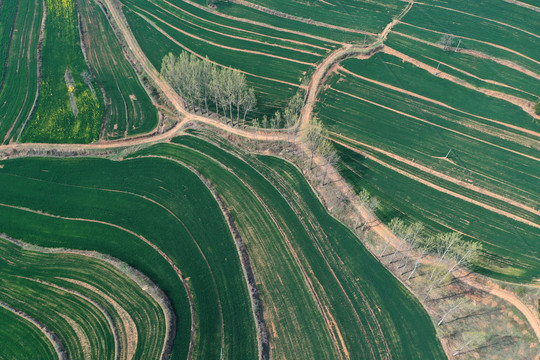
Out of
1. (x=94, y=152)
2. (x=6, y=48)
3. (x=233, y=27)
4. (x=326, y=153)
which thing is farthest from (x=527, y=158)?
(x=6, y=48)

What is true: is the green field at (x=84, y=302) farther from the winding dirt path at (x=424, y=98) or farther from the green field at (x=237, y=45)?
the winding dirt path at (x=424, y=98)

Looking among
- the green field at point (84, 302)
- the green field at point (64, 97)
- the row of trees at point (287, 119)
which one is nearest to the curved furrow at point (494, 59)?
the row of trees at point (287, 119)

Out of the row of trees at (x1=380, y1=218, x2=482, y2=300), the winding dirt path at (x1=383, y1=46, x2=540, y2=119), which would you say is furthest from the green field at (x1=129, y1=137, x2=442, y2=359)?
the winding dirt path at (x1=383, y1=46, x2=540, y2=119)

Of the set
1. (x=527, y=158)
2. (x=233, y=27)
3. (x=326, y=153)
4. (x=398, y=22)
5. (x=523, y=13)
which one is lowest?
(x=326, y=153)

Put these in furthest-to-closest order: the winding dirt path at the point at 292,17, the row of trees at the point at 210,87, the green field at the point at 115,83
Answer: the winding dirt path at the point at 292,17 < the green field at the point at 115,83 < the row of trees at the point at 210,87


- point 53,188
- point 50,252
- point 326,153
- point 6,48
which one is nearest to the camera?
point 50,252

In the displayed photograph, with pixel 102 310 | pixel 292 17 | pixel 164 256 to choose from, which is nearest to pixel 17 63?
pixel 164 256

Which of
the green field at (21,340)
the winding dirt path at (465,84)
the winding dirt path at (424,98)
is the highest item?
the winding dirt path at (465,84)

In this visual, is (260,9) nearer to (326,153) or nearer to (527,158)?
(326,153)
